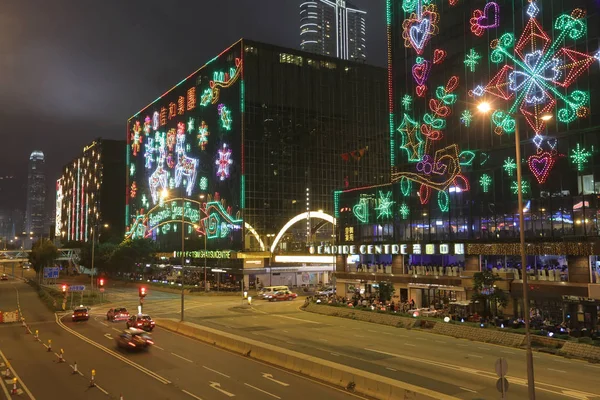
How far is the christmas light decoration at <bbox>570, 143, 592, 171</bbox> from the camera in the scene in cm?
4403

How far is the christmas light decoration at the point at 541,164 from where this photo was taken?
4634cm

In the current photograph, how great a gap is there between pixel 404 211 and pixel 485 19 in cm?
2357

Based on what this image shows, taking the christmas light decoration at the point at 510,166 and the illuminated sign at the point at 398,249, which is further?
the illuminated sign at the point at 398,249

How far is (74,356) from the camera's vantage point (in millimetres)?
29922

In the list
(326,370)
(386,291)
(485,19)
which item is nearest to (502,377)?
(326,370)

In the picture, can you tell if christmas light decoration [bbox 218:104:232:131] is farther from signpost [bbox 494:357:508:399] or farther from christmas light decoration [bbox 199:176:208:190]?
signpost [bbox 494:357:508:399]

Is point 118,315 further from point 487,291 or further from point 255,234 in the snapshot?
point 255,234

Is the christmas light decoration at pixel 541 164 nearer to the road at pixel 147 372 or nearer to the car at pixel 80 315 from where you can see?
the road at pixel 147 372

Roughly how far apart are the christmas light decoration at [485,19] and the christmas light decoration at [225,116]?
53.2 m

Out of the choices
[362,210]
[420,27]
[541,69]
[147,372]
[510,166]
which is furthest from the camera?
[362,210]

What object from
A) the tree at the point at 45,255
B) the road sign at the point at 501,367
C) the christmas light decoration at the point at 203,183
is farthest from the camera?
the christmas light decoration at the point at 203,183

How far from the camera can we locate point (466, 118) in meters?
55.3

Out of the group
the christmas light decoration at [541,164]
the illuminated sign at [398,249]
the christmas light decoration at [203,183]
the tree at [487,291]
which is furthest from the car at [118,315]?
the christmas light decoration at [203,183]

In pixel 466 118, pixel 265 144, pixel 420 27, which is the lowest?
pixel 466 118
